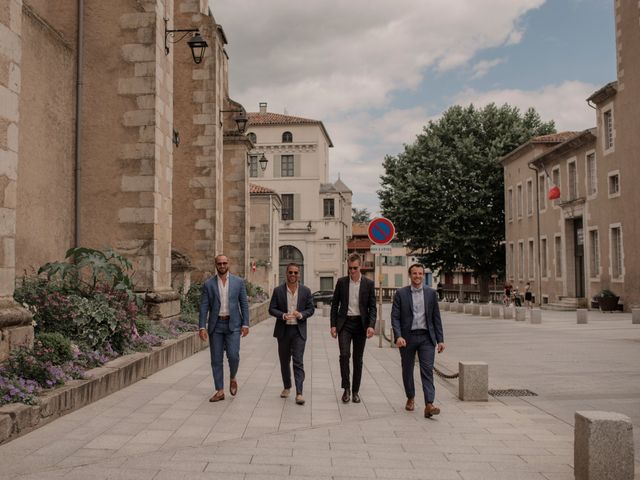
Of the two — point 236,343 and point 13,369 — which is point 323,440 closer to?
point 236,343

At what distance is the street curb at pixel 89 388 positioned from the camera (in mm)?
5918

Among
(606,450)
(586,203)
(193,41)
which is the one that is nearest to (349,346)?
(606,450)

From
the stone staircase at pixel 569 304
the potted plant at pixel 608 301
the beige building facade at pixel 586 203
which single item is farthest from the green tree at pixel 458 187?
the potted plant at pixel 608 301

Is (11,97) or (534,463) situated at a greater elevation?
(11,97)

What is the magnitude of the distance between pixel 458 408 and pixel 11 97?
6027 mm

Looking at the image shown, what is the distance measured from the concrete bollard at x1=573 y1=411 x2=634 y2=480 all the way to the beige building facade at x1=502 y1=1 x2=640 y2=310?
2579 cm

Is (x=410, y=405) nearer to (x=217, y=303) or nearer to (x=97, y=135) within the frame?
(x=217, y=303)

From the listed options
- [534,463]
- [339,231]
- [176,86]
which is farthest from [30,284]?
[339,231]

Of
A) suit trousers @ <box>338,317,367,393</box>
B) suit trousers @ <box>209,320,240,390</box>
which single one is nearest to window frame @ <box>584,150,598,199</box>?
suit trousers @ <box>338,317,367,393</box>

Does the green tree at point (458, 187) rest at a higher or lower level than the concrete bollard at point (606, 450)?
higher

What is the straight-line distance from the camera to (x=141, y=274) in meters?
12.6

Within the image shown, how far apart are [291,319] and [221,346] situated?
2.92 feet

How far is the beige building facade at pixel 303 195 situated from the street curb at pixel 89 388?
148 feet

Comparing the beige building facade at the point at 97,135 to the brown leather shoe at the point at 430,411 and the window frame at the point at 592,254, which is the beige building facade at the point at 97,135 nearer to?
the brown leather shoe at the point at 430,411
